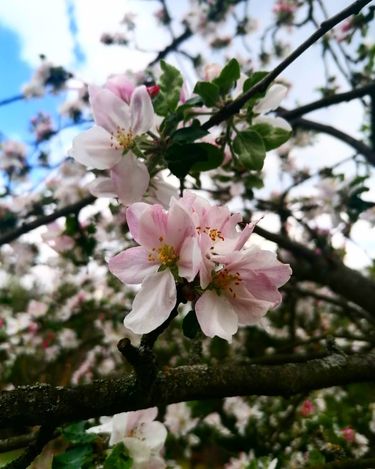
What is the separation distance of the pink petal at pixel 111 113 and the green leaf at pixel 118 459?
565mm

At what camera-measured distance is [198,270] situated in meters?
0.63

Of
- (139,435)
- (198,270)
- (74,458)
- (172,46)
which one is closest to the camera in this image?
(198,270)

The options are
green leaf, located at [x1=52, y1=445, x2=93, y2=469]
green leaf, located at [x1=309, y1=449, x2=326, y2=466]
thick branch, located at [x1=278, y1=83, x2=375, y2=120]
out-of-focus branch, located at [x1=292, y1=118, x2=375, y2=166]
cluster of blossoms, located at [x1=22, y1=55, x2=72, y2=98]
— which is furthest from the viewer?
cluster of blossoms, located at [x1=22, y1=55, x2=72, y2=98]

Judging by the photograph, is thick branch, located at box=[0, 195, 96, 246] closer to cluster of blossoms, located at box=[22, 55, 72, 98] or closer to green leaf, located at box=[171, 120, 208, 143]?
green leaf, located at box=[171, 120, 208, 143]

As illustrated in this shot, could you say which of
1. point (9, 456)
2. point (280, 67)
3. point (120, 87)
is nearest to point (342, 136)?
point (280, 67)

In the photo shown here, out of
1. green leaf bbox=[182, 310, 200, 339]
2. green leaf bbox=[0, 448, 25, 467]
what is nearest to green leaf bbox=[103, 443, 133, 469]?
green leaf bbox=[0, 448, 25, 467]

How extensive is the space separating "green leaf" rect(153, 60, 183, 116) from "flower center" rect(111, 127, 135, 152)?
0.33 feet

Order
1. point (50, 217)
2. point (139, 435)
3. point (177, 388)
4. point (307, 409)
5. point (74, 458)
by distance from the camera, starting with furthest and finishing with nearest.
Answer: point (307, 409), point (50, 217), point (139, 435), point (74, 458), point (177, 388)

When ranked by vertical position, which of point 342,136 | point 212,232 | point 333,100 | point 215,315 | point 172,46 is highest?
point 172,46

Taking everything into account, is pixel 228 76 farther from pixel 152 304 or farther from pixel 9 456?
pixel 9 456

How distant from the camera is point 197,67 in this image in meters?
3.49

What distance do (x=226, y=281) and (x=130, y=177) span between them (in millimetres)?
305

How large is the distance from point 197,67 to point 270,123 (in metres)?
2.66

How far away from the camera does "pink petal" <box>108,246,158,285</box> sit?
69cm
